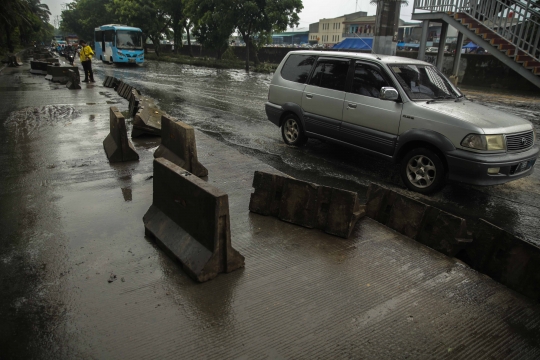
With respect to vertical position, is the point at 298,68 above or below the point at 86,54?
below

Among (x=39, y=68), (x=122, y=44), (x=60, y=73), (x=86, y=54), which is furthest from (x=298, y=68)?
(x=122, y=44)

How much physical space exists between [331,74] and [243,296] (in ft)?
16.9

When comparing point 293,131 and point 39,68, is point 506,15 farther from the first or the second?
point 39,68

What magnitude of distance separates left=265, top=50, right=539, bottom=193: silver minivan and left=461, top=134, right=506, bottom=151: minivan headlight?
0.04 ft

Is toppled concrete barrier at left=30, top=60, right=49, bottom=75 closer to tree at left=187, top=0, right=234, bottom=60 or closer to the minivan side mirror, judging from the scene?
tree at left=187, top=0, right=234, bottom=60

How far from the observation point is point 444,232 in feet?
12.9

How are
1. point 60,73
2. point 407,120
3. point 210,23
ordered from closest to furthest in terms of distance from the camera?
point 407,120, point 60,73, point 210,23

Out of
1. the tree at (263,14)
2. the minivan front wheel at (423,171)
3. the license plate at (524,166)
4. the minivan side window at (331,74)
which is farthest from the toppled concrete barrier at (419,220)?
the tree at (263,14)

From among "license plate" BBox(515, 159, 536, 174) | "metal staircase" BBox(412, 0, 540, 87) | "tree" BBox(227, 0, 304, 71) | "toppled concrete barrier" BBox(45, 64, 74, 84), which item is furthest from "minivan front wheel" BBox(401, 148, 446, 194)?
"tree" BBox(227, 0, 304, 71)

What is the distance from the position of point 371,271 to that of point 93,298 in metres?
2.36

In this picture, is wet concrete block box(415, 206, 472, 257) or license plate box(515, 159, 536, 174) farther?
license plate box(515, 159, 536, 174)

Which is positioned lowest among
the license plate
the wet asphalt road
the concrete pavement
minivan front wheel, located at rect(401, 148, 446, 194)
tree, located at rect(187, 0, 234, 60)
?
the concrete pavement

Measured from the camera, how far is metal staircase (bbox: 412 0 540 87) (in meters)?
14.9

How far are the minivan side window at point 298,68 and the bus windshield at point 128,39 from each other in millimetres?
28794
